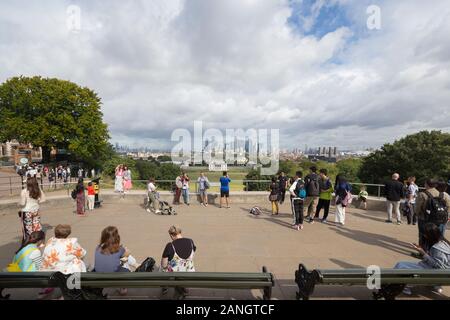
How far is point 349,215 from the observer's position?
827 centimetres

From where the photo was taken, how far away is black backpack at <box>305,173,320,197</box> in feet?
23.7

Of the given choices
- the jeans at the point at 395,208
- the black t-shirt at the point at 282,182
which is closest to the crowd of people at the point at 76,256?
the black t-shirt at the point at 282,182

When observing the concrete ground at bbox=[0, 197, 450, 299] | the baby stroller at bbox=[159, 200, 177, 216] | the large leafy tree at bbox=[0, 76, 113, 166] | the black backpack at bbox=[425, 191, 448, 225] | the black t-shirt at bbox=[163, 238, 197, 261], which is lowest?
the concrete ground at bbox=[0, 197, 450, 299]

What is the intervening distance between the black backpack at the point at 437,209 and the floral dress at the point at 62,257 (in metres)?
Answer: 6.31

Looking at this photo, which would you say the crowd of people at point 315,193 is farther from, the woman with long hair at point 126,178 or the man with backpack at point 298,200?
the woman with long hair at point 126,178

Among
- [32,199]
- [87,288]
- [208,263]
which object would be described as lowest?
[208,263]

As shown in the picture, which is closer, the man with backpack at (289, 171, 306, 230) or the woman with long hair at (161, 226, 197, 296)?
the woman with long hair at (161, 226, 197, 296)

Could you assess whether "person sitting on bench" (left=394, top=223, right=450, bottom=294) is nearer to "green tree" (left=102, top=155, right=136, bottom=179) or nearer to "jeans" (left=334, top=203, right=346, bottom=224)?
"jeans" (left=334, top=203, right=346, bottom=224)

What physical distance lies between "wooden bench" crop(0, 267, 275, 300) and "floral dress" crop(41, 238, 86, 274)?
0.36 meters

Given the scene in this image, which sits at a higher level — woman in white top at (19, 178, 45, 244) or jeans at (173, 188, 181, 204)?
woman in white top at (19, 178, 45, 244)

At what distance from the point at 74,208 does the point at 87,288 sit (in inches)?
285

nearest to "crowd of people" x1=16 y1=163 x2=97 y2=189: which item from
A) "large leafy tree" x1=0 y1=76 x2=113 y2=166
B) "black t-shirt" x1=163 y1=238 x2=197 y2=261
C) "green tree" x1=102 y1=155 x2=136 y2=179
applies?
"green tree" x1=102 y1=155 x2=136 y2=179
